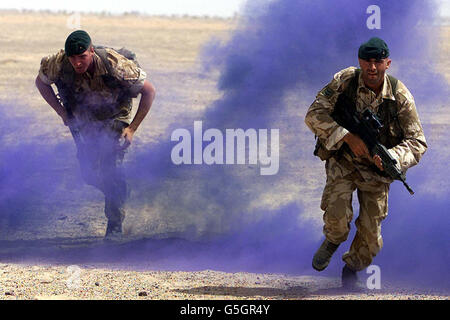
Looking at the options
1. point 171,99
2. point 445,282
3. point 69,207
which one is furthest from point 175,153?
point 171,99

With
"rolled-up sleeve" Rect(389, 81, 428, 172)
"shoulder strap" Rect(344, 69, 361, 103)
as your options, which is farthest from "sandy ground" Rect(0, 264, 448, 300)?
"shoulder strap" Rect(344, 69, 361, 103)

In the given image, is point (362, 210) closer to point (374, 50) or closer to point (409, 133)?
point (409, 133)

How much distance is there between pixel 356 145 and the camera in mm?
5188

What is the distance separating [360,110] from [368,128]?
0.17m

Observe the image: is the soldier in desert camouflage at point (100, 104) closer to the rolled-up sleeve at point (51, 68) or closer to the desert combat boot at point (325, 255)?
the rolled-up sleeve at point (51, 68)

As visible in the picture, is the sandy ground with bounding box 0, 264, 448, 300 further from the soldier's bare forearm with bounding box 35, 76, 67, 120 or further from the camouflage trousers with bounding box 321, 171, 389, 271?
the soldier's bare forearm with bounding box 35, 76, 67, 120

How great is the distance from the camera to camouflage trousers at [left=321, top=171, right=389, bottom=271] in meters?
5.36

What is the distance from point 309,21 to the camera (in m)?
8.08

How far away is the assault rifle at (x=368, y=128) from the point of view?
507cm

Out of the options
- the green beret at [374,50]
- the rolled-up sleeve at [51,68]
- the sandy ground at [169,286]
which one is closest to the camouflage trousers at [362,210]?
the sandy ground at [169,286]

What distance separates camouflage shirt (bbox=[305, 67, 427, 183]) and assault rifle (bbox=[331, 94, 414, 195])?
0.16 feet

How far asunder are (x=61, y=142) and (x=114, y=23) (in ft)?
60.1

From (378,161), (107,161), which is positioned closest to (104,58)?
(107,161)

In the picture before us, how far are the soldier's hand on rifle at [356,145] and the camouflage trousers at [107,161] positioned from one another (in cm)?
198
